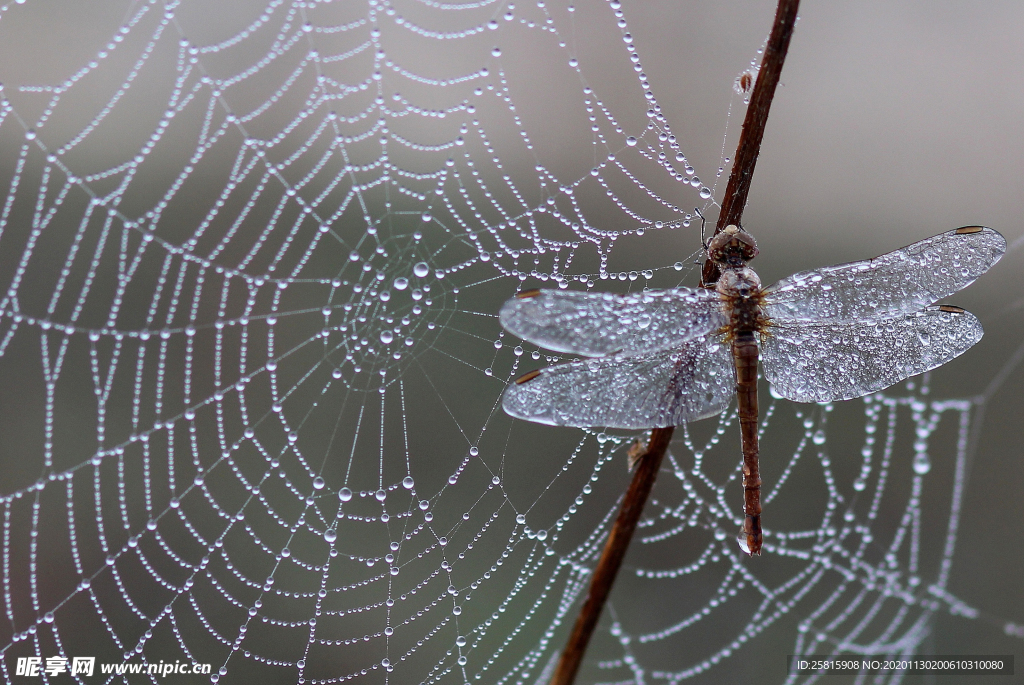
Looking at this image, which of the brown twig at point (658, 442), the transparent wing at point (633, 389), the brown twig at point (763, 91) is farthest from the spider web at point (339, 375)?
the brown twig at point (763, 91)

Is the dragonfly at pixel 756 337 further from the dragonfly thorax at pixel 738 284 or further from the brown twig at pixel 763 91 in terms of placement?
the brown twig at pixel 763 91

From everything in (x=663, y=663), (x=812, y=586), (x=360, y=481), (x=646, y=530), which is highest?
(x=360, y=481)

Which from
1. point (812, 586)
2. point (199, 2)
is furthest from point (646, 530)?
point (199, 2)

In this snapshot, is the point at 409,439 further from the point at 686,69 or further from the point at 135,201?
the point at 686,69

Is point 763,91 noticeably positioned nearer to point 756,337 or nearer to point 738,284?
point 738,284

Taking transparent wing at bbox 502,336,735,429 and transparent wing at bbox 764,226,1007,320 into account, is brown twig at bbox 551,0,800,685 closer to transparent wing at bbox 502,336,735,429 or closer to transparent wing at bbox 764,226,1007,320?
transparent wing at bbox 502,336,735,429

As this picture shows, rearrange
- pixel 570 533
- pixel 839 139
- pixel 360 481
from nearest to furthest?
pixel 360 481 → pixel 570 533 → pixel 839 139

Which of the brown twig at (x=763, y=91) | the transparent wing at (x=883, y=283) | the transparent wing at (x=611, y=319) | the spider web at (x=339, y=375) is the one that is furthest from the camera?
the spider web at (x=339, y=375)
